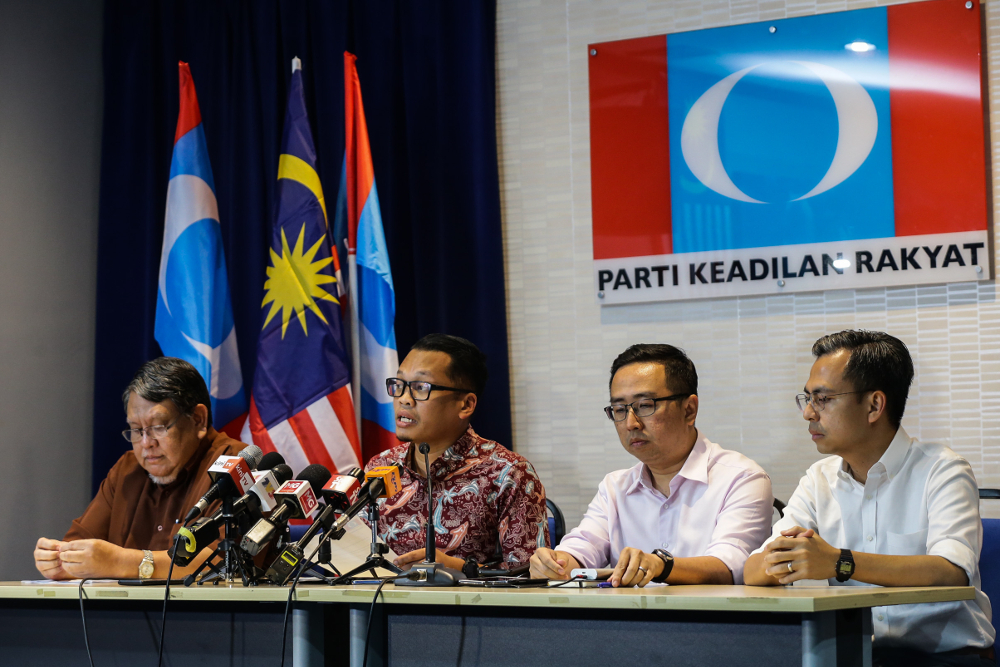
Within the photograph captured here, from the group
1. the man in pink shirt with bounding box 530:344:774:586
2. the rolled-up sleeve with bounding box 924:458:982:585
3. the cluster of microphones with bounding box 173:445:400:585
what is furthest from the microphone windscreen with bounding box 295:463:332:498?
the rolled-up sleeve with bounding box 924:458:982:585

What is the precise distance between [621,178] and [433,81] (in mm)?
848

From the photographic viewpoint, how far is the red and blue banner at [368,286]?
347cm

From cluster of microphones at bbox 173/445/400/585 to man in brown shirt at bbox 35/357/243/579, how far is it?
74 cm

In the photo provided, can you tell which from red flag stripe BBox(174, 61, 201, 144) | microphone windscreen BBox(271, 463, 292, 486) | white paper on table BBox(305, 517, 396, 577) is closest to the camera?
microphone windscreen BBox(271, 463, 292, 486)

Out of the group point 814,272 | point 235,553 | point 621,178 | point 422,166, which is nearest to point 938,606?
point 814,272

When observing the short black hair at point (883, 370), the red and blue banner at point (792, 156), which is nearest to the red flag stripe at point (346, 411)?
the red and blue banner at point (792, 156)

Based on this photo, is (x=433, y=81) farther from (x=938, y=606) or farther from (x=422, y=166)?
(x=938, y=606)

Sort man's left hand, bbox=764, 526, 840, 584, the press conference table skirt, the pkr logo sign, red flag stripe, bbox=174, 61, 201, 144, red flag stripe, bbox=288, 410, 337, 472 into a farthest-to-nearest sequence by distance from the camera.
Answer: red flag stripe, bbox=174, 61, 201, 144 → red flag stripe, bbox=288, 410, 337, 472 → the pkr logo sign → man's left hand, bbox=764, 526, 840, 584 → the press conference table skirt

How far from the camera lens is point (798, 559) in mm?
1798

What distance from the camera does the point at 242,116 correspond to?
3.90 m

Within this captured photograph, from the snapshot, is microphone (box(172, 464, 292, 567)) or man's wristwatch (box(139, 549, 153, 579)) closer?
microphone (box(172, 464, 292, 567))

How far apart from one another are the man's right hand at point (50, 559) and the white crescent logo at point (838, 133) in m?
2.32

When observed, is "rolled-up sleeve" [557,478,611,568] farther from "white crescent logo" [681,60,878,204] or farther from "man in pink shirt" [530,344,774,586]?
"white crescent logo" [681,60,878,204]

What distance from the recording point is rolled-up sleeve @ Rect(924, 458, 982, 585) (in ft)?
6.57
